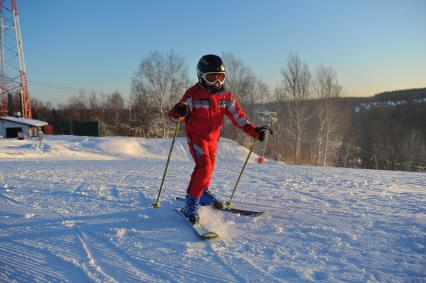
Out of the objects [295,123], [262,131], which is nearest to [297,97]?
[295,123]

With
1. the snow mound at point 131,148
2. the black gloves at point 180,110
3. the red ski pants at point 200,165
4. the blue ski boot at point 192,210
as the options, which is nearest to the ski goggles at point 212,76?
the black gloves at point 180,110

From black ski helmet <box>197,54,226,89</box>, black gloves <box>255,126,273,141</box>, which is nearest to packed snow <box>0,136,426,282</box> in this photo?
black gloves <box>255,126,273,141</box>

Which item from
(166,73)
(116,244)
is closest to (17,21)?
(166,73)

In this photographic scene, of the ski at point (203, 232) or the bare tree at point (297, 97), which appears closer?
the ski at point (203, 232)

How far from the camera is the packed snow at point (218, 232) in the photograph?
7.48 feet

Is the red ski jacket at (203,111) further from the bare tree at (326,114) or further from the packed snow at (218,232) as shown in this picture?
the bare tree at (326,114)

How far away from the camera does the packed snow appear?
228cm

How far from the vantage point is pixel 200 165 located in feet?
11.4

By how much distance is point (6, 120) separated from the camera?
27078 millimetres

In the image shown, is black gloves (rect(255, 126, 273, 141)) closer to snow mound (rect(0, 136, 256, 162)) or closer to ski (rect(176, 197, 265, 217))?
ski (rect(176, 197, 265, 217))

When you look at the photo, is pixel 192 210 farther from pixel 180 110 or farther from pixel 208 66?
pixel 208 66

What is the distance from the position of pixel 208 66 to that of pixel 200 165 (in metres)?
1.18

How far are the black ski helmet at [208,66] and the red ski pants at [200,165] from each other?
71cm

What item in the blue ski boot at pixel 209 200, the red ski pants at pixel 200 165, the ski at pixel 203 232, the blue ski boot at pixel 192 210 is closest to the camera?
the ski at pixel 203 232
